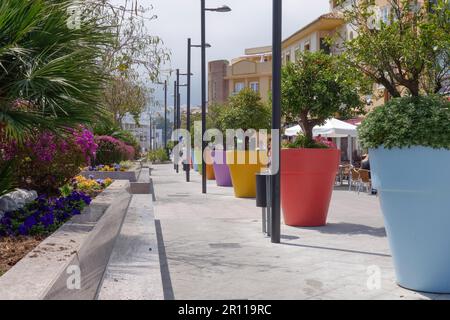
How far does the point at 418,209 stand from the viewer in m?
4.88

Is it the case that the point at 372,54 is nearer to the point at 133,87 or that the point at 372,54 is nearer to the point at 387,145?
the point at 387,145

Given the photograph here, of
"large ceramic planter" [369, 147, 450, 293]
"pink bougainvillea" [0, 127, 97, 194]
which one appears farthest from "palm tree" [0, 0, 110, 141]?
"large ceramic planter" [369, 147, 450, 293]

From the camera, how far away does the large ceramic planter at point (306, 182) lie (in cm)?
901

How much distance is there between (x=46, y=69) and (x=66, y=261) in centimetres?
219

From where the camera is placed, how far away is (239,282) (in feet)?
17.8

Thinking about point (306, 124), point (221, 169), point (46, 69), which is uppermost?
point (46, 69)

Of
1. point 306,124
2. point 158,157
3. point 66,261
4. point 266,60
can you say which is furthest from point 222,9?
point 266,60

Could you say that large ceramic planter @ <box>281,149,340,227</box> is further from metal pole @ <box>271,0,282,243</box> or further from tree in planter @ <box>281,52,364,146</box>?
metal pole @ <box>271,0,282,243</box>

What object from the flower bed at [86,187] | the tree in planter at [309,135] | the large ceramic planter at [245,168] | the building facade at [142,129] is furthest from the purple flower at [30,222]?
the building facade at [142,129]

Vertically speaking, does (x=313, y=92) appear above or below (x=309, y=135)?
above

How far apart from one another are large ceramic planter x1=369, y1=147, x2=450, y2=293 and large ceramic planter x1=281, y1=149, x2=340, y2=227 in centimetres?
380

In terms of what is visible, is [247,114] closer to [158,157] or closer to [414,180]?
[414,180]

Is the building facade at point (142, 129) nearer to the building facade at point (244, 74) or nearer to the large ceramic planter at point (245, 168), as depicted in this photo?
the building facade at point (244, 74)

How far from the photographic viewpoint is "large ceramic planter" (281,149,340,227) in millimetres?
9008
